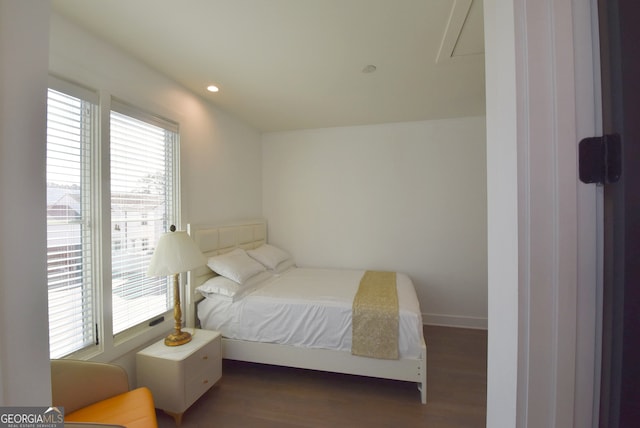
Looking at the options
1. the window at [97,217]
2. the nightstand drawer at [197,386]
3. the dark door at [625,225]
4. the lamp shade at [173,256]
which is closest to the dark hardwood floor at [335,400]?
the nightstand drawer at [197,386]

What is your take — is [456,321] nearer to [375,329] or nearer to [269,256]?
[375,329]

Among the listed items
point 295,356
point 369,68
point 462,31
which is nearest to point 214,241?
point 295,356

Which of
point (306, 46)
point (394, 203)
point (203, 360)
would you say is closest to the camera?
point (306, 46)

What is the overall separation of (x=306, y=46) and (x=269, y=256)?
7.66 feet

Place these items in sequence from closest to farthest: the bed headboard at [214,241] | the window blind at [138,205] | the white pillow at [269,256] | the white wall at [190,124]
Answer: the white wall at [190,124] < the window blind at [138,205] < the bed headboard at [214,241] < the white pillow at [269,256]

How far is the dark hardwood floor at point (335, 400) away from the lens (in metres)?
1.83

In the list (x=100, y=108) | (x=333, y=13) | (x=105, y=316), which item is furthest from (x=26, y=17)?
(x=105, y=316)

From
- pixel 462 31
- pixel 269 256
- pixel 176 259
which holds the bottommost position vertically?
pixel 269 256

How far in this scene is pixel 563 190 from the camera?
562mm

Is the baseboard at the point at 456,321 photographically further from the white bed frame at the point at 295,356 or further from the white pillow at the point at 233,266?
the white pillow at the point at 233,266

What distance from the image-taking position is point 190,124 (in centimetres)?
252

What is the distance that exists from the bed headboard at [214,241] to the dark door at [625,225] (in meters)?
2.57

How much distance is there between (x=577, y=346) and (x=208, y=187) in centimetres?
283

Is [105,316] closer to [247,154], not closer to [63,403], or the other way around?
[63,403]
